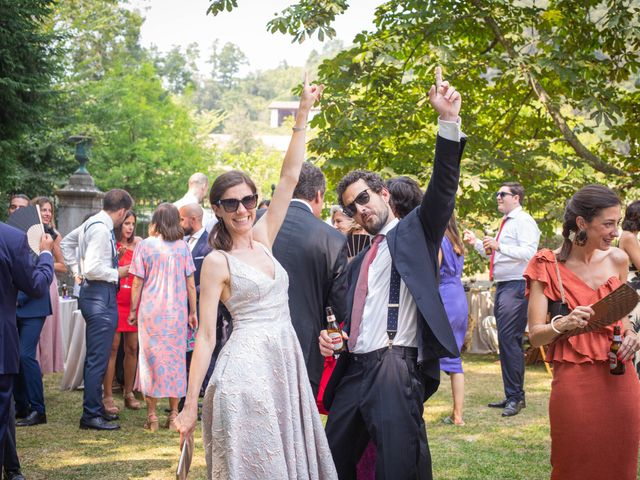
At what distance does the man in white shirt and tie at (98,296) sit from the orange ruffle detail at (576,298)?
15.5 ft

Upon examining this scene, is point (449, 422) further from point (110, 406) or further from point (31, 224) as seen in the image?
point (31, 224)

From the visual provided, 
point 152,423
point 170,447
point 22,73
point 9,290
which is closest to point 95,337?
point 152,423

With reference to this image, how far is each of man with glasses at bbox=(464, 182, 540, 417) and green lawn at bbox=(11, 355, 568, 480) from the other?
336 mm

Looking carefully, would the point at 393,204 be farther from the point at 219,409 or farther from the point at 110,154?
the point at 110,154

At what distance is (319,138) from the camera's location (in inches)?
474

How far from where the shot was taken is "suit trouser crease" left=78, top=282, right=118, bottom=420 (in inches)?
310

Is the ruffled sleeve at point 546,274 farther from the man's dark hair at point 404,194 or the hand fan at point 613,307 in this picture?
the man's dark hair at point 404,194

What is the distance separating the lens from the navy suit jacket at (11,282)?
5148mm

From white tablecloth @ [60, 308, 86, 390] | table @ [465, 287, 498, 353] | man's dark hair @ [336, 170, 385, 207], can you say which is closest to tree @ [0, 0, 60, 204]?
white tablecloth @ [60, 308, 86, 390]

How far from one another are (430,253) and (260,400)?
113 centimetres

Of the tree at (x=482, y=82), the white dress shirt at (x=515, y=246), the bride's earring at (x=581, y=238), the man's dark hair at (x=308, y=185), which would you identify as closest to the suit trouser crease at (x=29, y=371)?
the man's dark hair at (x=308, y=185)

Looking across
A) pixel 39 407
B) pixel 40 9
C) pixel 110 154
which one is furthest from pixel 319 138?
pixel 110 154

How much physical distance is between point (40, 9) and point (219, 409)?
1353 cm

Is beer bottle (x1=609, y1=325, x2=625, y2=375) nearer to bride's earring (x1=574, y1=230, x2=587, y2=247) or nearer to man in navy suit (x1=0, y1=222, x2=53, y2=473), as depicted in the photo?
bride's earring (x1=574, y1=230, x2=587, y2=247)
